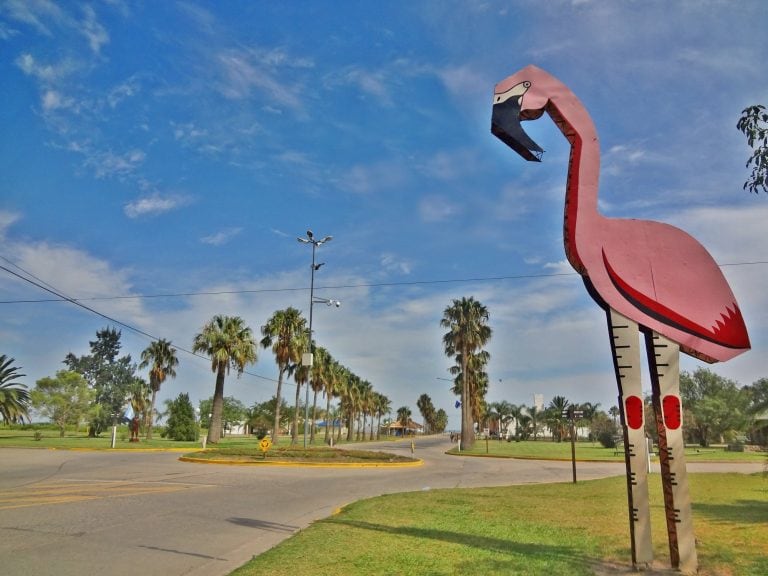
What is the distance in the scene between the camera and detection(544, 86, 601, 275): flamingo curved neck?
714cm

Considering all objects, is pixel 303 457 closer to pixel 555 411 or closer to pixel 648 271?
pixel 648 271

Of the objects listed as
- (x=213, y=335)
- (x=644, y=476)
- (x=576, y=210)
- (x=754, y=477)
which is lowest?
(x=754, y=477)

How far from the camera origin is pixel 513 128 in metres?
7.54

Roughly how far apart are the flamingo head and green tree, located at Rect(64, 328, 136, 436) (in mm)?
116236

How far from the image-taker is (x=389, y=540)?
7520 mm

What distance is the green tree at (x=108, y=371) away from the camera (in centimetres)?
11456

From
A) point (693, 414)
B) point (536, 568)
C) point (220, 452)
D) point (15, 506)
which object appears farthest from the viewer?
point (693, 414)

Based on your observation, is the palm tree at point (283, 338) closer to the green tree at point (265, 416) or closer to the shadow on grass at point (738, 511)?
the shadow on grass at point (738, 511)

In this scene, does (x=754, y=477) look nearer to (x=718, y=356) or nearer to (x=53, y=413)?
Answer: (x=718, y=356)

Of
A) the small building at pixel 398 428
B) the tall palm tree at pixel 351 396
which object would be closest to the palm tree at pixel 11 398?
the tall palm tree at pixel 351 396

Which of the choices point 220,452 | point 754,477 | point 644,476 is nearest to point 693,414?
point 754,477

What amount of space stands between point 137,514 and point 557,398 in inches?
4093

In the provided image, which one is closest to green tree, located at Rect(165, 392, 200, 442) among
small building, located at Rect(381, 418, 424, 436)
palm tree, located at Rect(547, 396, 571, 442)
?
palm tree, located at Rect(547, 396, 571, 442)

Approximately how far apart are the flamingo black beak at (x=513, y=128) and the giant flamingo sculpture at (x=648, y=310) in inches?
0.6
